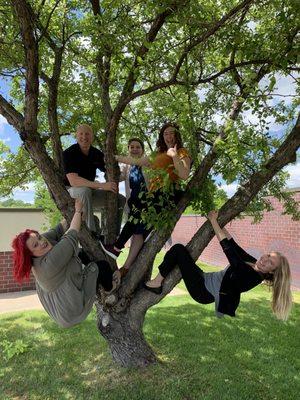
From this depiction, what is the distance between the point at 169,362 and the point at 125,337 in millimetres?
925

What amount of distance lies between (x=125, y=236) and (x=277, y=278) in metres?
1.84

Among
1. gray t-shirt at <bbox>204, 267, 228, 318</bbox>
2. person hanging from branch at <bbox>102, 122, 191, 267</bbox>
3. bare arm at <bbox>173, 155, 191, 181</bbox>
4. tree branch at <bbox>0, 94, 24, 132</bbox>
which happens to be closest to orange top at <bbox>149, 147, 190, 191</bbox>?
person hanging from branch at <bbox>102, 122, 191, 267</bbox>

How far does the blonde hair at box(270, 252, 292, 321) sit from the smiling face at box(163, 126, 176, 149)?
68.2 inches

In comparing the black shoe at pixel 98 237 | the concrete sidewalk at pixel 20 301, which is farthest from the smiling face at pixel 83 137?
the concrete sidewalk at pixel 20 301

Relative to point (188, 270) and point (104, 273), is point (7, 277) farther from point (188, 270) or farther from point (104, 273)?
point (188, 270)

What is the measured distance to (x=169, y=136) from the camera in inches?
174

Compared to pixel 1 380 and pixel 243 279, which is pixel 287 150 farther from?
pixel 1 380

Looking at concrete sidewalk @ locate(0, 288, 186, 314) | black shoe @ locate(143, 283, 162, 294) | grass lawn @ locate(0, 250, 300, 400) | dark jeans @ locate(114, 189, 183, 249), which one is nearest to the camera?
dark jeans @ locate(114, 189, 183, 249)

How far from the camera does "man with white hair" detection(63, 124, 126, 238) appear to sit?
457 cm

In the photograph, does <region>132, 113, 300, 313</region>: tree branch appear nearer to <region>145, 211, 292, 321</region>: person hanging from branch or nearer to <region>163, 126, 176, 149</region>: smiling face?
<region>145, 211, 292, 321</region>: person hanging from branch

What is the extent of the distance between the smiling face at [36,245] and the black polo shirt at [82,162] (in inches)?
45.2

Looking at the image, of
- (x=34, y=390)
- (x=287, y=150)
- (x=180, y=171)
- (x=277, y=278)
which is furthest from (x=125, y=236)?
(x=34, y=390)

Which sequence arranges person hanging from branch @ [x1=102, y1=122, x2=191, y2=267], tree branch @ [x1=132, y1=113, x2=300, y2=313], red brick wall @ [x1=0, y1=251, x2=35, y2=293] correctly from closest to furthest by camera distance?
1. person hanging from branch @ [x1=102, y1=122, x2=191, y2=267]
2. tree branch @ [x1=132, y1=113, x2=300, y2=313]
3. red brick wall @ [x1=0, y1=251, x2=35, y2=293]

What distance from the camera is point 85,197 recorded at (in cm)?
473
